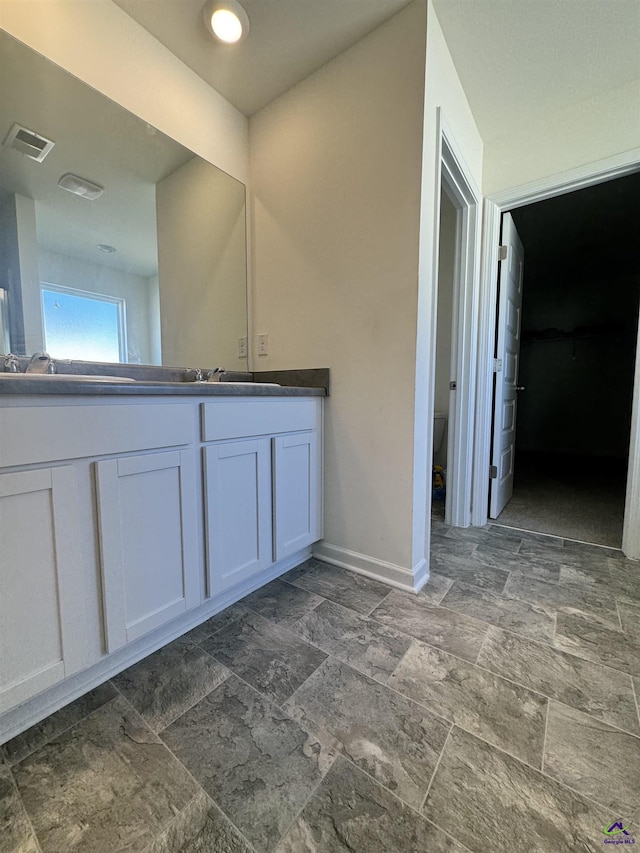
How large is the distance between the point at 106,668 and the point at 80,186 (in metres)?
1.71

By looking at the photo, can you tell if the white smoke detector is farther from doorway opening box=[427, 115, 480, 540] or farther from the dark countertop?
doorway opening box=[427, 115, 480, 540]

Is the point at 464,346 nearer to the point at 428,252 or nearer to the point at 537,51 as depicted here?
the point at 428,252

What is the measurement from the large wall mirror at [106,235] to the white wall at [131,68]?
48 millimetres

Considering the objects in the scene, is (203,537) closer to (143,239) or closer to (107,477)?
(107,477)

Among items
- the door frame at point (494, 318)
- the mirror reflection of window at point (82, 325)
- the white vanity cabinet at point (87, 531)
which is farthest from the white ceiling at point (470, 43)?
the white vanity cabinet at point (87, 531)

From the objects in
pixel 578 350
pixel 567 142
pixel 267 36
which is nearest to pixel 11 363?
pixel 267 36

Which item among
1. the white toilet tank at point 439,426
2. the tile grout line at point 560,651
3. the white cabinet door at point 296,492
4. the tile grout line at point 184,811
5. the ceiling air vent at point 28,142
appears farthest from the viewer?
the white toilet tank at point 439,426

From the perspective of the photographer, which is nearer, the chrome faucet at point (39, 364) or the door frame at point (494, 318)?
the chrome faucet at point (39, 364)

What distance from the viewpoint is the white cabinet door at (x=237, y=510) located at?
1185 mm

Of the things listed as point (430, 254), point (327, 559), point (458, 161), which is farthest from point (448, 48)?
point (327, 559)

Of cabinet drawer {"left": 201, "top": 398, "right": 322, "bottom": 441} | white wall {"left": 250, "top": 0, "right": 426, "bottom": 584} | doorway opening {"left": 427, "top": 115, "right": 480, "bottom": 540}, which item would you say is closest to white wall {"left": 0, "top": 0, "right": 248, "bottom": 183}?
white wall {"left": 250, "top": 0, "right": 426, "bottom": 584}

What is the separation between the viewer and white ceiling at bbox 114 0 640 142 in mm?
1312

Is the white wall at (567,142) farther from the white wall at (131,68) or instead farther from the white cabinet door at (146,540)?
the white cabinet door at (146,540)

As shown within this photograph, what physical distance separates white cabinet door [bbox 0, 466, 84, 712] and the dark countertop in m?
0.19
